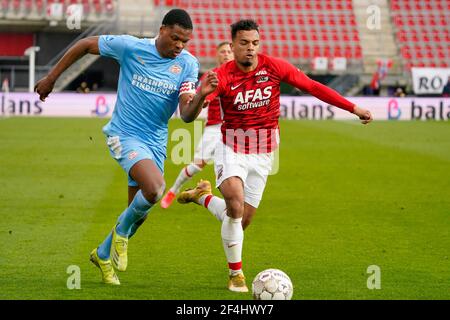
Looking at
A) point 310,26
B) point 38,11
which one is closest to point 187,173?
point 38,11

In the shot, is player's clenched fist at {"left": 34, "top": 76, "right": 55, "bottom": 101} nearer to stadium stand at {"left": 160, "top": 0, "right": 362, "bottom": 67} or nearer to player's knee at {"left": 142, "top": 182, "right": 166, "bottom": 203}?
player's knee at {"left": 142, "top": 182, "right": 166, "bottom": 203}

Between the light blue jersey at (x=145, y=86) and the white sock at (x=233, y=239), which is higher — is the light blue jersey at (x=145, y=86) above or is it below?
above

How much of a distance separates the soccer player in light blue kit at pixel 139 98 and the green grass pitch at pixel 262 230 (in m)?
0.51

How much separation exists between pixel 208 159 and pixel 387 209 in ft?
8.11

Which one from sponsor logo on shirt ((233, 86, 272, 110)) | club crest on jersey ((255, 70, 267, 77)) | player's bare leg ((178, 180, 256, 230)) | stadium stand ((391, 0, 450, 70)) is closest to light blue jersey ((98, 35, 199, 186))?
sponsor logo on shirt ((233, 86, 272, 110))

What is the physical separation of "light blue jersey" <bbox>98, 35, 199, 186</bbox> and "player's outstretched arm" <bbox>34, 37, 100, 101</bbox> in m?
0.08

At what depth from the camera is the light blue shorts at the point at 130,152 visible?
24.7 ft

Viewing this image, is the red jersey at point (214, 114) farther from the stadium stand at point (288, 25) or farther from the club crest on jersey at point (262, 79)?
the stadium stand at point (288, 25)

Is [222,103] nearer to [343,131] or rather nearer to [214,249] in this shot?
[214,249]

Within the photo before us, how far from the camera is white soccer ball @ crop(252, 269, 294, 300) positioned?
266 inches

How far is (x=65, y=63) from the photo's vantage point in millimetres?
7680

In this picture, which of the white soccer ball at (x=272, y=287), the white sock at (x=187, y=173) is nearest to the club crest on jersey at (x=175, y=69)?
the white soccer ball at (x=272, y=287)

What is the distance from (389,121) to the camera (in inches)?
1323
